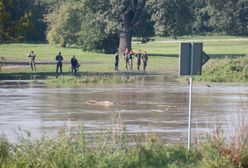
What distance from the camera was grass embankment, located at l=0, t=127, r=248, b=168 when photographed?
47.7ft

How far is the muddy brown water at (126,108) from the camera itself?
23.6m

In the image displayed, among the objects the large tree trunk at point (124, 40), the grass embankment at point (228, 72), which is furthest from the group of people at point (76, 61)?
the large tree trunk at point (124, 40)

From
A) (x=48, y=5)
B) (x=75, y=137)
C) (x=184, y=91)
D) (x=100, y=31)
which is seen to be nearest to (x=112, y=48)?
(x=100, y=31)

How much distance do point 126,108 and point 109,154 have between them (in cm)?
1559

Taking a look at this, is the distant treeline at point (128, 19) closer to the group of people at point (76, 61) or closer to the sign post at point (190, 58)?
the group of people at point (76, 61)

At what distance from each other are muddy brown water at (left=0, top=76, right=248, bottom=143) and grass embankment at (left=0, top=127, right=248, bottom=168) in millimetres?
1451

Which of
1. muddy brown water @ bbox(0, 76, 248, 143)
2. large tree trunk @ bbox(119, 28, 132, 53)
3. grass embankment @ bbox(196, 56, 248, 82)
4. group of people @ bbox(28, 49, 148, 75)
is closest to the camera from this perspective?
muddy brown water @ bbox(0, 76, 248, 143)

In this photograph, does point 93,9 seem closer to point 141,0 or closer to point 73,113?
point 141,0

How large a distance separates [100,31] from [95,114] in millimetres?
59168

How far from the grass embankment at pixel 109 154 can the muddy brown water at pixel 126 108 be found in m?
1.45

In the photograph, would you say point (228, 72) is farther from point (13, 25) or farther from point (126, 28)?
point (126, 28)

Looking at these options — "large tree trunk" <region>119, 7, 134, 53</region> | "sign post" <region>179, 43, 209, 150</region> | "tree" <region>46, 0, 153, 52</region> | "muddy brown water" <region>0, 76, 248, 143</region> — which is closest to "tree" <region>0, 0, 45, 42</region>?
"muddy brown water" <region>0, 76, 248, 143</region>

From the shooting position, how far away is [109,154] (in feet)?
51.3

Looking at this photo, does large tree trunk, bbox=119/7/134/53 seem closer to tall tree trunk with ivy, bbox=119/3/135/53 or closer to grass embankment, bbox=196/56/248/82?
tall tree trunk with ivy, bbox=119/3/135/53
